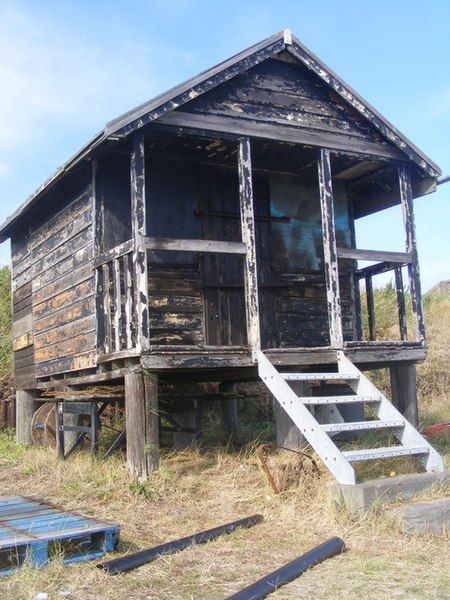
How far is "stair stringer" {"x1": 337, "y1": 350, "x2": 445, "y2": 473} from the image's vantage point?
6957mm

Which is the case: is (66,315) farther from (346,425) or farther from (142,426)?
(346,425)

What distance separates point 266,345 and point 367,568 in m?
5.11

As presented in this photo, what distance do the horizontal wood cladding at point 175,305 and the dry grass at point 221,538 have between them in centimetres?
149

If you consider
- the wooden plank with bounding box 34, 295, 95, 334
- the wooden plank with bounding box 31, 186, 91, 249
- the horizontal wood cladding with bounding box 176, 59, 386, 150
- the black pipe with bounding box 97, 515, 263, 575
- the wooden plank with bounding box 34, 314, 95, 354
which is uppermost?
the horizontal wood cladding with bounding box 176, 59, 386, 150

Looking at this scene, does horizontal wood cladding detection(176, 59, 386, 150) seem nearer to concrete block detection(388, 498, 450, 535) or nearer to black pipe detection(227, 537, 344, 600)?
concrete block detection(388, 498, 450, 535)

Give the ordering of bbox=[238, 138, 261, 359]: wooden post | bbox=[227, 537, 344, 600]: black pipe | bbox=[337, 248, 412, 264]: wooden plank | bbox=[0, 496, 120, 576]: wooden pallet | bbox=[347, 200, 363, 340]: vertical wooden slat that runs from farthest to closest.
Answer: bbox=[347, 200, 363, 340]: vertical wooden slat < bbox=[337, 248, 412, 264]: wooden plank < bbox=[238, 138, 261, 359]: wooden post < bbox=[0, 496, 120, 576]: wooden pallet < bbox=[227, 537, 344, 600]: black pipe

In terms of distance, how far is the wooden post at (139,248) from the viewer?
757cm

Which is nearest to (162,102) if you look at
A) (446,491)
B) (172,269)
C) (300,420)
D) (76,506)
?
(172,269)

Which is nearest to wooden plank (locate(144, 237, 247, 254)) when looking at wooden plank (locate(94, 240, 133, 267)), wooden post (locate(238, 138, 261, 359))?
wooden post (locate(238, 138, 261, 359))

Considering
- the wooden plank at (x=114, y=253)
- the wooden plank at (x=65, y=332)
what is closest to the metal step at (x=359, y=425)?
the wooden plank at (x=114, y=253)

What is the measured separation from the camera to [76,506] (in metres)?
7.02

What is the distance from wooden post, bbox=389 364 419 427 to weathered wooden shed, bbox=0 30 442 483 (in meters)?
0.02

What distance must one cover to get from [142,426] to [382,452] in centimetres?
257

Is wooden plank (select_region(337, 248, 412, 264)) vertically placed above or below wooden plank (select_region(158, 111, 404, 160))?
below
